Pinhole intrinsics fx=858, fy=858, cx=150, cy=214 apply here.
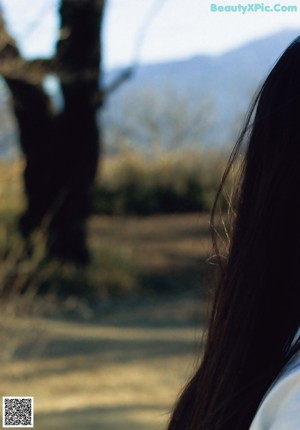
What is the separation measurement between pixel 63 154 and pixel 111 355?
3.11m

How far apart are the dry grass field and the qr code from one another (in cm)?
74

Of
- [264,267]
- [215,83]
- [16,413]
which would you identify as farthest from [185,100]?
[264,267]

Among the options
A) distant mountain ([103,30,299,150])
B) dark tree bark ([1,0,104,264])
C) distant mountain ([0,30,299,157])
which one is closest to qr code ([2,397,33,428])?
dark tree bark ([1,0,104,264])

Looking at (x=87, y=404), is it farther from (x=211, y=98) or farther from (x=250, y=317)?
(x=211, y=98)

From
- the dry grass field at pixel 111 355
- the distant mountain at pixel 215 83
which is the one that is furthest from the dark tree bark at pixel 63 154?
the dry grass field at pixel 111 355

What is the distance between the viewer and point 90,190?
8.91m

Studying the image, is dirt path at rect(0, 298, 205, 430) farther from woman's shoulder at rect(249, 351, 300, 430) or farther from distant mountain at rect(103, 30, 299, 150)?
woman's shoulder at rect(249, 351, 300, 430)

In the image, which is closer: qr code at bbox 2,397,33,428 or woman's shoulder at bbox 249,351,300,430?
woman's shoulder at bbox 249,351,300,430

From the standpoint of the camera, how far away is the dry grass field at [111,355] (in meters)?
5.07

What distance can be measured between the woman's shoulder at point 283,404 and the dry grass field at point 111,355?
2.77 metres

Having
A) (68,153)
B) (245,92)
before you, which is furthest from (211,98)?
(68,153)

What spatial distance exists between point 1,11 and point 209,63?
4.60 metres

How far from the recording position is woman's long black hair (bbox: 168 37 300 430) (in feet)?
2.80

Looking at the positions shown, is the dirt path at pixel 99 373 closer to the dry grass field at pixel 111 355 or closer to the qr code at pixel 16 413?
the dry grass field at pixel 111 355
